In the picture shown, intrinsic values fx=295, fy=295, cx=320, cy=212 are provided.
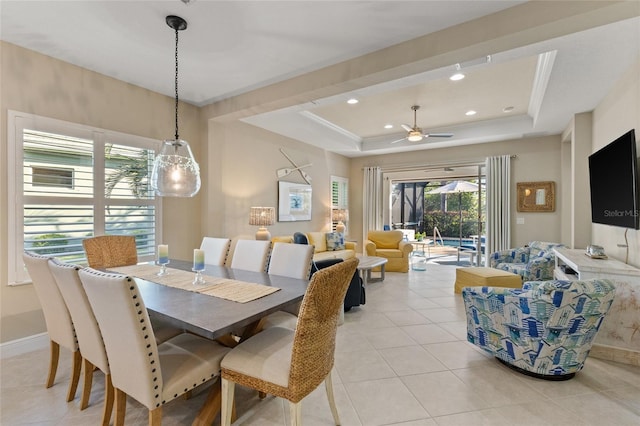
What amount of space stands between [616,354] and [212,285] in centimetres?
343

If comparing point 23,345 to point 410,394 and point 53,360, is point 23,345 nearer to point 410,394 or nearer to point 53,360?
point 53,360

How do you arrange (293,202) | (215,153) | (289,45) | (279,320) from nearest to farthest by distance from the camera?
(279,320) < (289,45) < (215,153) < (293,202)

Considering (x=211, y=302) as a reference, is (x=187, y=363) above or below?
below

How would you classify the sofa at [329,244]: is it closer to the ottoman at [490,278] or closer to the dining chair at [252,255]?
the ottoman at [490,278]

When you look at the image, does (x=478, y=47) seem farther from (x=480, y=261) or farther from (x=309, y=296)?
(x=480, y=261)

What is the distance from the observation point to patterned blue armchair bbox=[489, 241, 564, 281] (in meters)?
3.95

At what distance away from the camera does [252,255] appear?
2850 millimetres

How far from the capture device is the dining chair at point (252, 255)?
279 centimetres

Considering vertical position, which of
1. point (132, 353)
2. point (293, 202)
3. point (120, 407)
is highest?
point (293, 202)

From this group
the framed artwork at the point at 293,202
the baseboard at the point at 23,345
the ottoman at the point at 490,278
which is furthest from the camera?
the framed artwork at the point at 293,202

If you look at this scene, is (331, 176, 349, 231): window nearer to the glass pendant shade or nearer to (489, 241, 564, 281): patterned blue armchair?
(489, 241, 564, 281): patterned blue armchair

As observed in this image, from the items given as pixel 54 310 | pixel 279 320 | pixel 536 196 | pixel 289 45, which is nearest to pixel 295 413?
pixel 279 320

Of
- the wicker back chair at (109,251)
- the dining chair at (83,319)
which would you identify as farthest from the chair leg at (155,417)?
the wicker back chair at (109,251)

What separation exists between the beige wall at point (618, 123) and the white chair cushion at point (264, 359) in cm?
324
